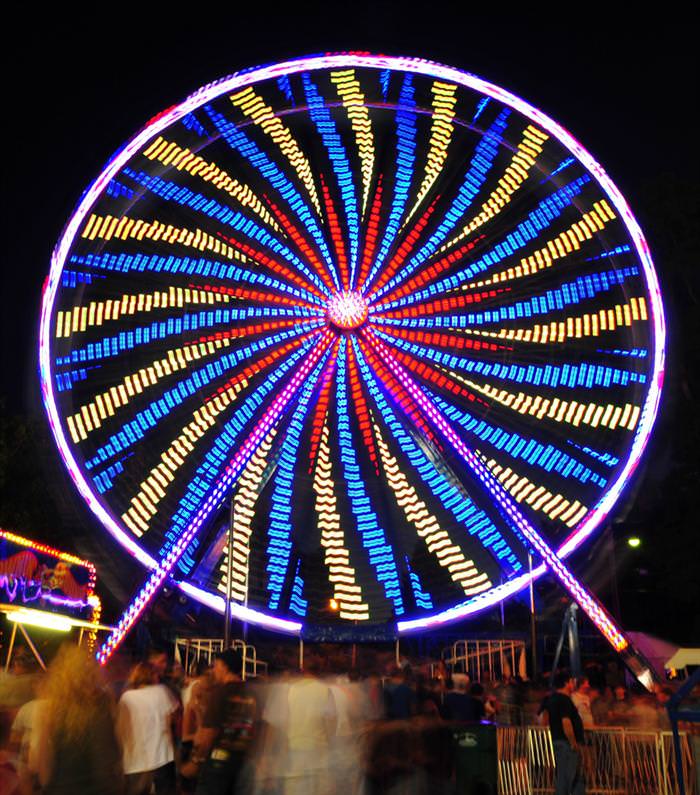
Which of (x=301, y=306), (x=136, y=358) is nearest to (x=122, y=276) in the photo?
(x=136, y=358)

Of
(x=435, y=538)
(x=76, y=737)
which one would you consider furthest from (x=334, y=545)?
(x=76, y=737)

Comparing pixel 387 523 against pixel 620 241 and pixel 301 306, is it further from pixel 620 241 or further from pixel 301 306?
pixel 620 241

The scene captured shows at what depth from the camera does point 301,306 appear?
694 inches

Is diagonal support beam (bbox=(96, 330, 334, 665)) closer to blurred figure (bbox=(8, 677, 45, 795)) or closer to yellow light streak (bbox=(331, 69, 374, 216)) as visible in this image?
yellow light streak (bbox=(331, 69, 374, 216))

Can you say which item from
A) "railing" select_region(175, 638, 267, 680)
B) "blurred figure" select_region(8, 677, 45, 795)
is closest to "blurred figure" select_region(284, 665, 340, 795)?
"blurred figure" select_region(8, 677, 45, 795)

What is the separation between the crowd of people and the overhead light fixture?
25.5ft

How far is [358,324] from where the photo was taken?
17.5 m

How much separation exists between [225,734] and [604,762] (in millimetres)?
6887

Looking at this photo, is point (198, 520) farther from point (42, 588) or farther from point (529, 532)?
point (529, 532)

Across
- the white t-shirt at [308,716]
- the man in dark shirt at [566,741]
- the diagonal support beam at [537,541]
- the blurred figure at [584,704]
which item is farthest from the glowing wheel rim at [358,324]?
the white t-shirt at [308,716]

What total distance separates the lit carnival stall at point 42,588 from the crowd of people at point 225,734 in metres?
7.15

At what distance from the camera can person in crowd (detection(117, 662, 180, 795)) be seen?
21.9 ft

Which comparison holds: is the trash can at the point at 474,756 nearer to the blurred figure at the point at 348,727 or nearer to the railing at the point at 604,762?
the blurred figure at the point at 348,727

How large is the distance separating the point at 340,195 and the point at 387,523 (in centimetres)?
560
